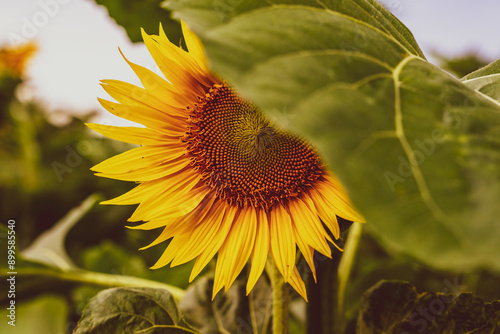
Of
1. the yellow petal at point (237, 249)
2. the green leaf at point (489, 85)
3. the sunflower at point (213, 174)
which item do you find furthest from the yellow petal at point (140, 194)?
the green leaf at point (489, 85)

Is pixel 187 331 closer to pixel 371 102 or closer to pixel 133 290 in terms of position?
Answer: pixel 133 290

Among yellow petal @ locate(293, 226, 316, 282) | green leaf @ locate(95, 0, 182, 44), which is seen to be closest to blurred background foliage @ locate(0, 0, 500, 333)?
green leaf @ locate(95, 0, 182, 44)

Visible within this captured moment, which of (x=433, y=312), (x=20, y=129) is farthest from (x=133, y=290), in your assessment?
(x=20, y=129)

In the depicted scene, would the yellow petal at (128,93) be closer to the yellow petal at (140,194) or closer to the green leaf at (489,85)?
the yellow petal at (140,194)

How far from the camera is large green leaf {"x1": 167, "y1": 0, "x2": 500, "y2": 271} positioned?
0.64ft

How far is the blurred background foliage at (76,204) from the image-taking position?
722 mm

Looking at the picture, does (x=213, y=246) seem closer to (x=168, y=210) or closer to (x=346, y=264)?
(x=168, y=210)

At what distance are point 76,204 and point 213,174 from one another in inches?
46.6

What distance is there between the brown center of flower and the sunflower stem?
0.27 feet

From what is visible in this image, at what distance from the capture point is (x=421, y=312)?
1.48 feet

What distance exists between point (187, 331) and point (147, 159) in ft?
0.68

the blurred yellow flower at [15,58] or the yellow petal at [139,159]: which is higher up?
the blurred yellow flower at [15,58]

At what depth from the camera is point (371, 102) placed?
0.76 feet

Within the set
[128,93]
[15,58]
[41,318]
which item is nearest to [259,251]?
[128,93]
